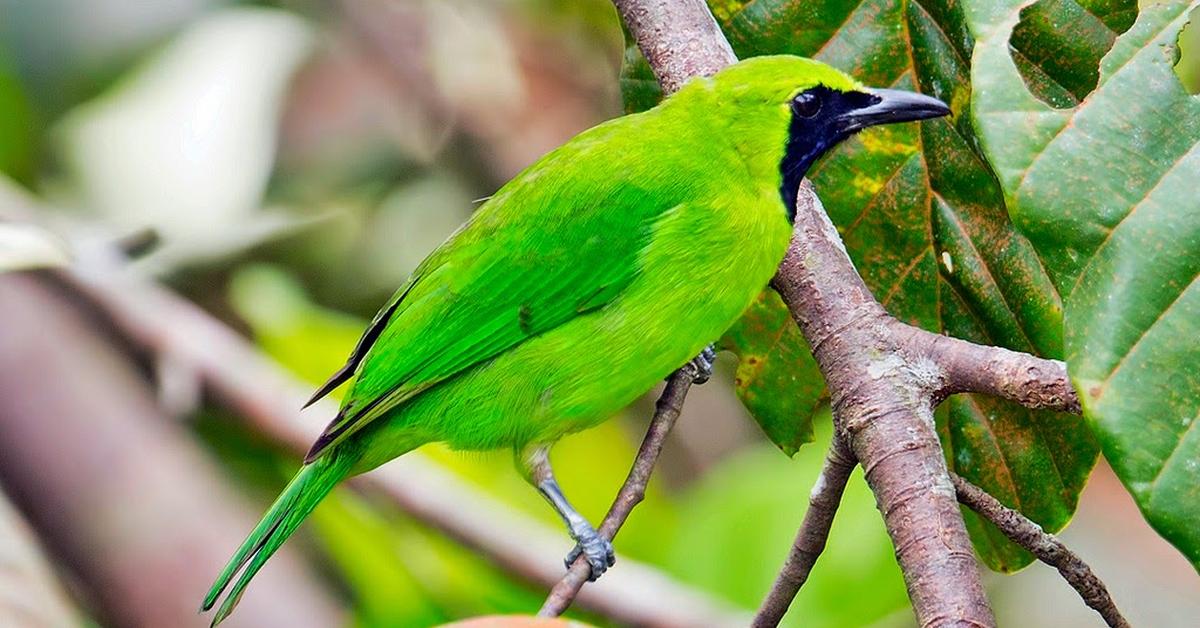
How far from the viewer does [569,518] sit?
2.77m

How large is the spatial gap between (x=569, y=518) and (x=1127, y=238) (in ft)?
4.20

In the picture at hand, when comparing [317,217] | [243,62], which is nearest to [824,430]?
[317,217]

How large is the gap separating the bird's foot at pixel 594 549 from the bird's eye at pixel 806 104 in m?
0.86

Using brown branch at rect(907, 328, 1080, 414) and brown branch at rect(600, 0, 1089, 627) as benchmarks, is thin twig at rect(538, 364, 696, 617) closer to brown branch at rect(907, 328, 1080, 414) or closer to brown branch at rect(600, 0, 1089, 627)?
brown branch at rect(600, 0, 1089, 627)

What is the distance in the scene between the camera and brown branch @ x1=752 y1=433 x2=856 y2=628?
7.29 ft

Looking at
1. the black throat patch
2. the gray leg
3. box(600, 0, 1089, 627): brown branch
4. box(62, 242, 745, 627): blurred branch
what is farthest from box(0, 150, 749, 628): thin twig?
box(600, 0, 1089, 627): brown branch

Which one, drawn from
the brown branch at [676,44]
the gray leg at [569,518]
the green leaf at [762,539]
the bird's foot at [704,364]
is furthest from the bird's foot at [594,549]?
the green leaf at [762,539]

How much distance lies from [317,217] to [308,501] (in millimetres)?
2564

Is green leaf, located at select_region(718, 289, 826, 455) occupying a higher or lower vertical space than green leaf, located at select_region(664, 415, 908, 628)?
higher

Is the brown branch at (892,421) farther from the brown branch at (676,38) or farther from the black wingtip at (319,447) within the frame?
the black wingtip at (319,447)

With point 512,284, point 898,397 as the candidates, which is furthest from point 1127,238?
point 512,284

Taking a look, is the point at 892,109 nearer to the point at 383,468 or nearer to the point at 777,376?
the point at 777,376

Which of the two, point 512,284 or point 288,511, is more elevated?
point 512,284

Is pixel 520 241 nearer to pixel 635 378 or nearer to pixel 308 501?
pixel 635 378
